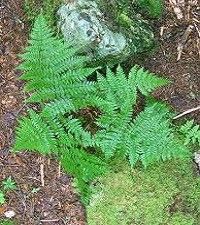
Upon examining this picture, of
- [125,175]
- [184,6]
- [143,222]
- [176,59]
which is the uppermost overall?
[184,6]

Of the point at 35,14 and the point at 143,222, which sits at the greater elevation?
the point at 35,14

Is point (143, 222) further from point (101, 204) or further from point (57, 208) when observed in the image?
point (57, 208)

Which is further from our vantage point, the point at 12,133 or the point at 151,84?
the point at 12,133

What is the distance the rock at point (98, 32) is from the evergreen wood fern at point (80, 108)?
0.19 meters

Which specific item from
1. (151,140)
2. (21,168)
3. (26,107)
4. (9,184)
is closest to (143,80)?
(151,140)

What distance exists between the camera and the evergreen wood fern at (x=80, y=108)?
175 inches

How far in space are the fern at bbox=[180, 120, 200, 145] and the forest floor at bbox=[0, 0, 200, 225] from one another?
0.18 metres

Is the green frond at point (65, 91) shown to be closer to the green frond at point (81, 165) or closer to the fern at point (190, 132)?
the green frond at point (81, 165)

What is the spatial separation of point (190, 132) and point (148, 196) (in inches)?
32.1

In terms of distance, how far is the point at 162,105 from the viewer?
15.3 ft

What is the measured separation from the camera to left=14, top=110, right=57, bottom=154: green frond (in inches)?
169

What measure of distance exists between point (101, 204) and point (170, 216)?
73 centimetres

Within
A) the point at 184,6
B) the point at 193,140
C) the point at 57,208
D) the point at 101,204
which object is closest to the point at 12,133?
the point at 57,208

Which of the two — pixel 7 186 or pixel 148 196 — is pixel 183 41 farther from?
pixel 7 186
